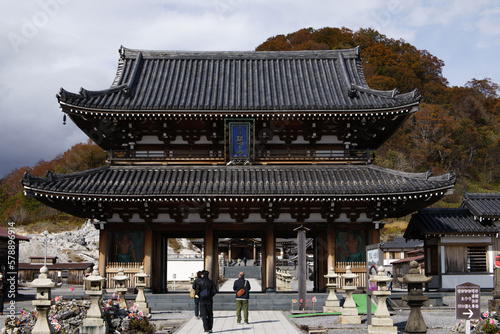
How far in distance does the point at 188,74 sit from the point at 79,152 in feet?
243

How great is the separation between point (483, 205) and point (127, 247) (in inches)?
813

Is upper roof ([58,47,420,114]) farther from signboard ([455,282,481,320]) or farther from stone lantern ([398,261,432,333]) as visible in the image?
signboard ([455,282,481,320])

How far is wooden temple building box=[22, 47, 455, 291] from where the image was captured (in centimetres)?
2394

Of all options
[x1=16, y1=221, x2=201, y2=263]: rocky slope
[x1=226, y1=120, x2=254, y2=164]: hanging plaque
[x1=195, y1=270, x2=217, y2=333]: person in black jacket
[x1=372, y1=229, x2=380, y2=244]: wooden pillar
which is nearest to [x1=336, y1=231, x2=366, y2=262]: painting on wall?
[x1=372, y1=229, x2=380, y2=244]: wooden pillar

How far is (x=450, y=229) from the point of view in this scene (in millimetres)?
28781

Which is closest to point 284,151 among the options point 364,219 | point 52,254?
point 364,219

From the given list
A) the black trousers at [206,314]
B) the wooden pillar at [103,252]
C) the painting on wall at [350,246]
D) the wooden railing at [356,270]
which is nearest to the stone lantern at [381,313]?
the black trousers at [206,314]

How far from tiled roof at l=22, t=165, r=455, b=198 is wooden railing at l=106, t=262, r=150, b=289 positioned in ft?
13.2

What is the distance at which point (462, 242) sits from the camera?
97.0 ft

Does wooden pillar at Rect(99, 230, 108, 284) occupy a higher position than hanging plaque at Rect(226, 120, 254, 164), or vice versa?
hanging plaque at Rect(226, 120, 254, 164)

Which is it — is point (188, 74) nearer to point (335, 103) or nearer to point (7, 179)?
point (335, 103)

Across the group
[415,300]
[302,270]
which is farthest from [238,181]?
[415,300]

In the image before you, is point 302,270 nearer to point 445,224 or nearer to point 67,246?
point 445,224

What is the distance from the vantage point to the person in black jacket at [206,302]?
16.0 m
